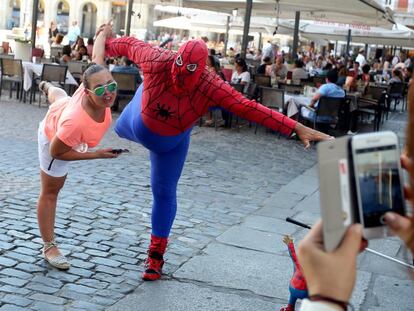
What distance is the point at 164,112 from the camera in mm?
4820

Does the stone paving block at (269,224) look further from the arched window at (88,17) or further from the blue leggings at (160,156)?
the arched window at (88,17)

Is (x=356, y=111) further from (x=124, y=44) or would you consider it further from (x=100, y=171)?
(x=124, y=44)

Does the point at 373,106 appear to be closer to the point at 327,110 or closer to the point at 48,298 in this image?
the point at 327,110

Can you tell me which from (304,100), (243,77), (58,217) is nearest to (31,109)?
(243,77)

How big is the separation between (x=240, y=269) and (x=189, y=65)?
177 centimetres

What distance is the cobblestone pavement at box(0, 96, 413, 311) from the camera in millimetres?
4875

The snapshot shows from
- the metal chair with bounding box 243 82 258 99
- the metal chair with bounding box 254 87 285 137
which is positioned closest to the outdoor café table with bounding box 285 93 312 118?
the metal chair with bounding box 254 87 285 137

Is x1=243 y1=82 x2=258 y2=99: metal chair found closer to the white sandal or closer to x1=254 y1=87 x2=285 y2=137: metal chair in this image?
x1=254 y1=87 x2=285 y2=137: metal chair

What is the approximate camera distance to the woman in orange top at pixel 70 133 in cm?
481

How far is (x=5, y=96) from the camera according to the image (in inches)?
624

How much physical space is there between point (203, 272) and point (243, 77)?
32.6 feet

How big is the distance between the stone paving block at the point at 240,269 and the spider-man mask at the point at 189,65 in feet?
4.84

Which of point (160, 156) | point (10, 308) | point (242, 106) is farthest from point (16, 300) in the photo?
point (242, 106)

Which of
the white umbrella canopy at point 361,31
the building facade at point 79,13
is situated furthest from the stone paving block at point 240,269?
the building facade at point 79,13
